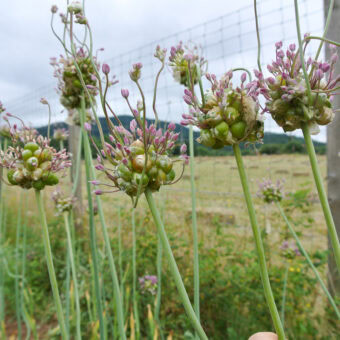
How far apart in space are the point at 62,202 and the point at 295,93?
111 centimetres

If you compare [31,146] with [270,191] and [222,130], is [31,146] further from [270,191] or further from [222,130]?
[270,191]

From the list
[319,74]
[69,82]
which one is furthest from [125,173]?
[69,82]

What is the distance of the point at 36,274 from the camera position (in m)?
2.93

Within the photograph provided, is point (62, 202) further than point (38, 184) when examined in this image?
Yes

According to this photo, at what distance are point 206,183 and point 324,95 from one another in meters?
3.44

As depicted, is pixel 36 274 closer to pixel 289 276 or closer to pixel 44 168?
pixel 289 276

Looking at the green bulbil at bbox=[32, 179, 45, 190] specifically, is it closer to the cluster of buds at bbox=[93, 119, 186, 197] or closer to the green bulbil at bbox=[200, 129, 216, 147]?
the cluster of buds at bbox=[93, 119, 186, 197]

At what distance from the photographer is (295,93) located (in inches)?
14.1

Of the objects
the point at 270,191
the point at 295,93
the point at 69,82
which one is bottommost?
the point at 270,191

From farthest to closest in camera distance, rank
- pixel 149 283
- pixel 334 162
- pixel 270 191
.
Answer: pixel 149 283
pixel 334 162
pixel 270 191

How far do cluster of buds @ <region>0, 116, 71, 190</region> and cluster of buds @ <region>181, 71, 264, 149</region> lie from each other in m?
0.36

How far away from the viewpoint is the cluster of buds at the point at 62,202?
1.26 m

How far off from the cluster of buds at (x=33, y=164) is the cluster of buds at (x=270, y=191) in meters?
0.87

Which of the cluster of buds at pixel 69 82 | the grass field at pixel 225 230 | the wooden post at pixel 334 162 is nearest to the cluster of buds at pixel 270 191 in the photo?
the grass field at pixel 225 230
